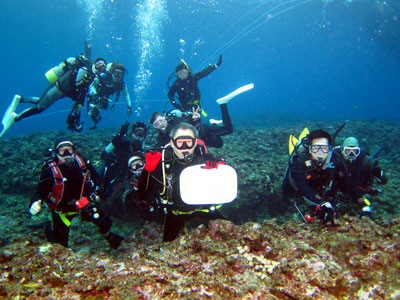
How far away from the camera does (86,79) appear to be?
23.2 feet

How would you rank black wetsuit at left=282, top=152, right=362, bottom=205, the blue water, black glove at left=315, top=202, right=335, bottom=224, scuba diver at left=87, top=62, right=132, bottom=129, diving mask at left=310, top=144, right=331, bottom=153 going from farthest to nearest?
1. the blue water
2. scuba diver at left=87, top=62, right=132, bottom=129
3. black wetsuit at left=282, top=152, right=362, bottom=205
4. diving mask at left=310, top=144, right=331, bottom=153
5. black glove at left=315, top=202, right=335, bottom=224

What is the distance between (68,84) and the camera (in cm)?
721

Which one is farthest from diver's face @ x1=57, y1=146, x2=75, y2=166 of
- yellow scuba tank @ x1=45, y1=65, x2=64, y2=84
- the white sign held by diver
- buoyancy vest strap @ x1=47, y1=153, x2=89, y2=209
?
yellow scuba tank @ x1=45, y1=65, x2=64, y2=84

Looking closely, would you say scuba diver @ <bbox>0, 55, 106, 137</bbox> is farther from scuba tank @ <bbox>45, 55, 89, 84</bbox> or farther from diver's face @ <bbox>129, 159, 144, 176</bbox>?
diver's face @ <bbox>129, 159, 144, 176</bbox>

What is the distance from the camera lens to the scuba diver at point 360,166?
484 centimetres

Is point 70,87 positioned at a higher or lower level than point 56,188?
higher

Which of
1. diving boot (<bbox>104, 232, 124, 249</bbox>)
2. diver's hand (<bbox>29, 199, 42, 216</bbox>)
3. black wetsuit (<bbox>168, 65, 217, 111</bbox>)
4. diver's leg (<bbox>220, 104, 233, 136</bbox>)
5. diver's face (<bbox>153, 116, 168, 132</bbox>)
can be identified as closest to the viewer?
diver's hand (<bbox>29, 199, 42, 216</bbox>)

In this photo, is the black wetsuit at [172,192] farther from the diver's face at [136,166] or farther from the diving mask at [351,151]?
the diving mask at [351,151]

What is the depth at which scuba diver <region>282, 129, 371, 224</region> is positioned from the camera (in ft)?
13.3

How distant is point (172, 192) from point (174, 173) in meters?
0.33

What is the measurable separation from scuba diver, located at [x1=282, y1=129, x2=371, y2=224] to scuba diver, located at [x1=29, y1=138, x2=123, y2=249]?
4232 millimetres

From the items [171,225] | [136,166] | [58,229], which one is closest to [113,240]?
[58,229]

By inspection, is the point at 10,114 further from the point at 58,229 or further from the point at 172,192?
the point at 172,192

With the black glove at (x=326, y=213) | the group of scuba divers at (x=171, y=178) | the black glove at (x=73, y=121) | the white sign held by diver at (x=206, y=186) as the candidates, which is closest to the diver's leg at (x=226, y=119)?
the group of scuba divers at (x=171, y=178)
